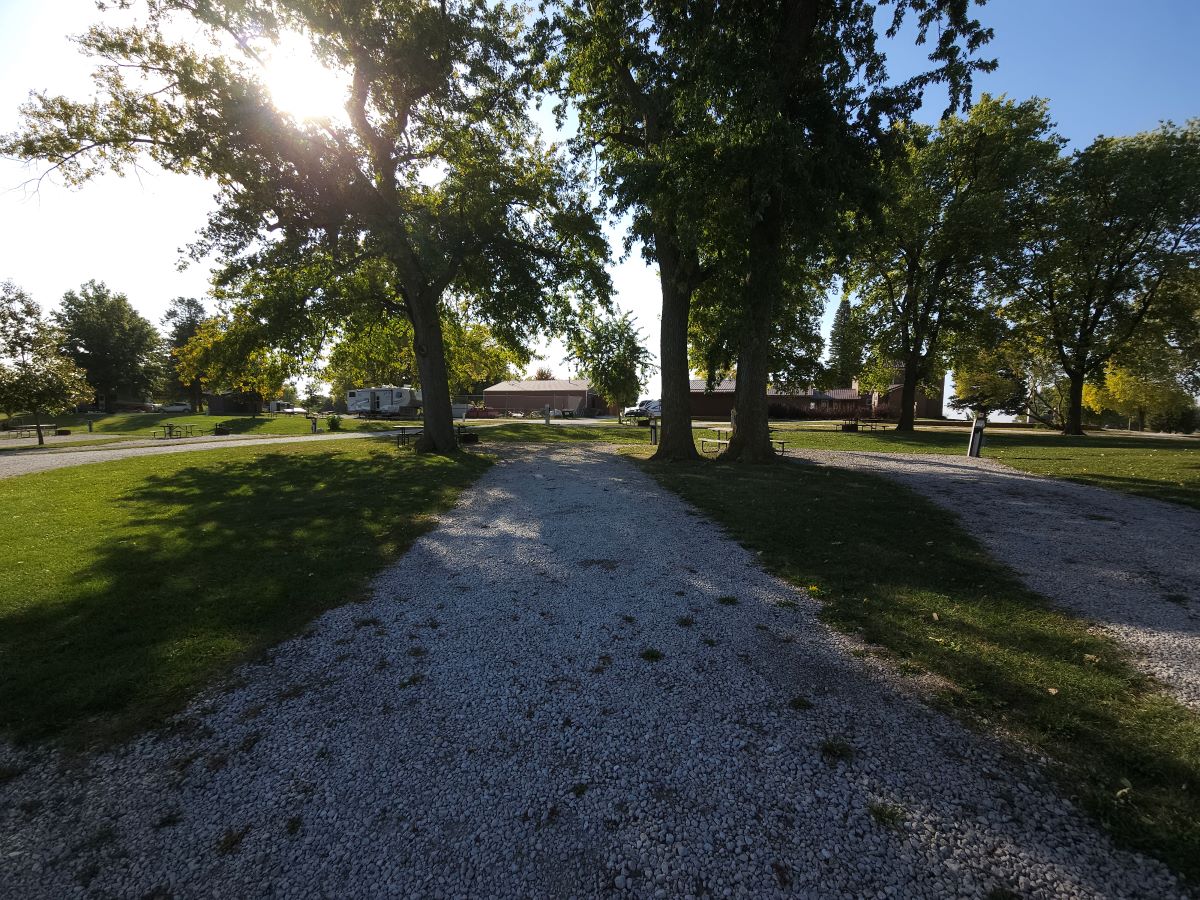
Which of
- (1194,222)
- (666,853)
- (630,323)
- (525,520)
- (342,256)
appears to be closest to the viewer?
(666,853)

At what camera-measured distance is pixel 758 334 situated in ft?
43.5

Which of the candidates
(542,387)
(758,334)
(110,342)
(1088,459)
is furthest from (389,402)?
(1088,459)

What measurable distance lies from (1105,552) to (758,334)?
8514 mm


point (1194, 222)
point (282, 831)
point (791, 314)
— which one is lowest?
point (282, 831)

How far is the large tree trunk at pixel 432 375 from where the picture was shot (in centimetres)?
1716

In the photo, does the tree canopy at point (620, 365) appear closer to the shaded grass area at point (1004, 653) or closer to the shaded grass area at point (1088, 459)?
the shaded grass area at point (1088, 459)

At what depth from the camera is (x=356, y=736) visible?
3082 millimetres

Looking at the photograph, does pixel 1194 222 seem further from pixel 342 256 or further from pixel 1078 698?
pixel 342 256

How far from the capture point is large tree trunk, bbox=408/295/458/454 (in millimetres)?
17156

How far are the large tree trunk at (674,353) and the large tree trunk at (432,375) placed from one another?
7.64m

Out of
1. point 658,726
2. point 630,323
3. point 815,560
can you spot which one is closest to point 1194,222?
point 630,323

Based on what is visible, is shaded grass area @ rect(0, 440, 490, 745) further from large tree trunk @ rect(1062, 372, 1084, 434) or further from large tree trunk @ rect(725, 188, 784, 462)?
large tree trunk @ rect(1062, 372, 1084, 434)

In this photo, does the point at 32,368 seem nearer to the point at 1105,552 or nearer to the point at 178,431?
the point at 178,431

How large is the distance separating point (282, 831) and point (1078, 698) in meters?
4.79
